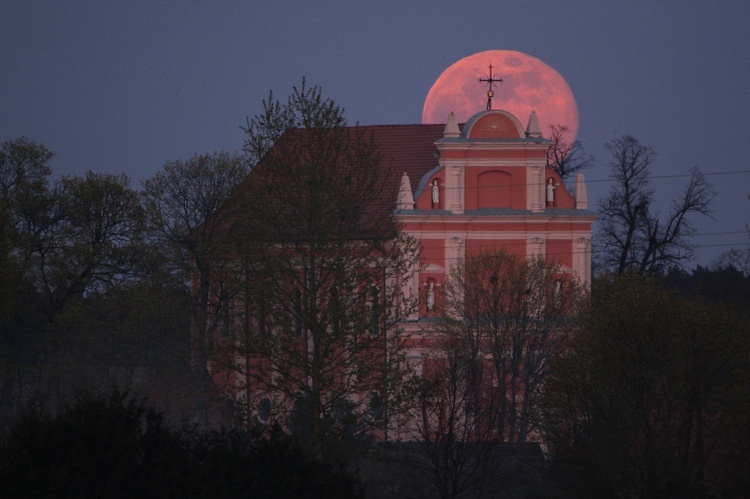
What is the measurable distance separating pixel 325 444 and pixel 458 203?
20008mm

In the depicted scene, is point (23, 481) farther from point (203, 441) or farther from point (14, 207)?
point (14, 207)

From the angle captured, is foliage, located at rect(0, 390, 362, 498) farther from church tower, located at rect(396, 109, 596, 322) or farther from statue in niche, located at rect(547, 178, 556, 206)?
statue in niche, located at rect(547, 178, 556, 206)

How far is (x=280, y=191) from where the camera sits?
3083 centimetres

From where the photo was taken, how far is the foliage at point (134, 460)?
13.9 meters

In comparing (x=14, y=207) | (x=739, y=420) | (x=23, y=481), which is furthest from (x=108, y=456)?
(x=14, y=207)

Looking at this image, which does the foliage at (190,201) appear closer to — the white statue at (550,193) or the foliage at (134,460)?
the white statue at (550,193)

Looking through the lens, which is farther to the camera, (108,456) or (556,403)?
(556,403)

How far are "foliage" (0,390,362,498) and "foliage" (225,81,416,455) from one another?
1135cm

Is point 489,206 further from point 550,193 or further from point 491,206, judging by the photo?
point 550,193

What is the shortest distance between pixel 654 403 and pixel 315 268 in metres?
10.0

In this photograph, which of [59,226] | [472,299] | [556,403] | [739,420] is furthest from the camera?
[59,226]

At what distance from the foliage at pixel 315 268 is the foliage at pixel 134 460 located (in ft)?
37.2

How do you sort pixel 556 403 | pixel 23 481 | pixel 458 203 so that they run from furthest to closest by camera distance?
pixel 458 203 → pixel 556 403 → pixel 23 481

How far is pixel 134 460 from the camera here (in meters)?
15.3
